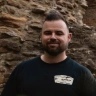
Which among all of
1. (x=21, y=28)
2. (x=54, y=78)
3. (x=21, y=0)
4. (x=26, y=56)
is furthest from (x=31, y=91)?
(x=21, y=0)

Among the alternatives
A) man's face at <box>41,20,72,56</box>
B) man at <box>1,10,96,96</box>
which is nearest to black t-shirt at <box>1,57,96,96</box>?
man at <box>1,10,96,96</box>

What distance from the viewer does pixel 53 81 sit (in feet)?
6.63

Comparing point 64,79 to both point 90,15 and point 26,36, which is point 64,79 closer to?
point 26,36

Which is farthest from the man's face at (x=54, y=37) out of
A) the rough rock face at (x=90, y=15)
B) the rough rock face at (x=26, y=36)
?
the rough rock face at (x=90, y=15)

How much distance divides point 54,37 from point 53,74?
293mm

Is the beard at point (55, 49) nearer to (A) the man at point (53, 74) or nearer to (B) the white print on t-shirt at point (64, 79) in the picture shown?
(A) the man at point (53, 74)

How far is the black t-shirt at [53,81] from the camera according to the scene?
2006 millimetres

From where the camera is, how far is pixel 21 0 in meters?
3.53

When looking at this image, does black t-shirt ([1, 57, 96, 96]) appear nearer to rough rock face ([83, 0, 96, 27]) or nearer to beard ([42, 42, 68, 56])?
beard ([42, 42, 68, 56])

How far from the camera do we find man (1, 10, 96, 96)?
6.60 ft

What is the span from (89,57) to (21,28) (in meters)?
1.01

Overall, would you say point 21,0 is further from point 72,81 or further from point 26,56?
point 72,81

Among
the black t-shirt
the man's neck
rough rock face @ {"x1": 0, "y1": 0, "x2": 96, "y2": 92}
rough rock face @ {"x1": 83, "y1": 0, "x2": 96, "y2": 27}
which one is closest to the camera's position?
the black t-shirt

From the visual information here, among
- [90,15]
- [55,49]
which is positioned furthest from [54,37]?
[90,15]
